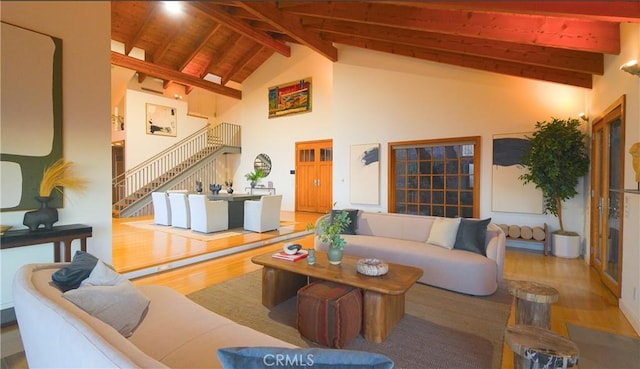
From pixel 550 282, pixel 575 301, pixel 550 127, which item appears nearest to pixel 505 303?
pixel 575 301

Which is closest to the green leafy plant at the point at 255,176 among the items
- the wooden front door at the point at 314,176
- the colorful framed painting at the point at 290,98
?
the wooden front door at the point at 314,176

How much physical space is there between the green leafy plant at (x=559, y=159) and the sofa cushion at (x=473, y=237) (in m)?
1.84

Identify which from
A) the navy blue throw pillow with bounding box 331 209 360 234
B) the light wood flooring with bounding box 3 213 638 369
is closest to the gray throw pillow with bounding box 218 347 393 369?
the light wood flooring with bounding box 3 213 638 369

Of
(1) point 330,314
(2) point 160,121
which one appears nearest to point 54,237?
(2) point 160,121

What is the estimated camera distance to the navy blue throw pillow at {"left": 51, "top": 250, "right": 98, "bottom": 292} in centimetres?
143

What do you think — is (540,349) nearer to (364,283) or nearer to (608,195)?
(364,283)

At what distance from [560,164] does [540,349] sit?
12.1ft

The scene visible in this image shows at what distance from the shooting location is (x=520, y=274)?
3.57 meters

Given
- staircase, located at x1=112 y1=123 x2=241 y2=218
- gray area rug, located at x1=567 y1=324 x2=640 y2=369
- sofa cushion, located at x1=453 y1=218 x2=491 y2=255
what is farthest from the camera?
staircase, located at x1=112 y1=123 x2=241 y2=218

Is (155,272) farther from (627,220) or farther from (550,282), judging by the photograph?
(627,220)

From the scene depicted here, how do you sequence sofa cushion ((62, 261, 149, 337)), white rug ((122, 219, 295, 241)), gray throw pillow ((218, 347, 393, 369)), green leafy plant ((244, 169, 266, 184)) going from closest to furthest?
gray throw pillow ((218, 347, 393, 369)), sofa cushion ((62, 261, 149, 337)), white rug ((122, 219, 295, 241)), green leafy plant ((244, 169, 266, 184))

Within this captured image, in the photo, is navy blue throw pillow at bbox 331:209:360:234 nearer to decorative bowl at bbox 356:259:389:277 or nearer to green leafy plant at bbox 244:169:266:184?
decorative bowl at bbox 356:259:389:277

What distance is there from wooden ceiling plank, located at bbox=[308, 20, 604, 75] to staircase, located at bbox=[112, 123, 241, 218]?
6072mm
